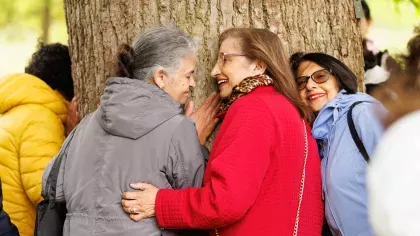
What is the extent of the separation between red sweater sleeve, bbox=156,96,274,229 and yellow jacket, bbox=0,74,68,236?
140 cm

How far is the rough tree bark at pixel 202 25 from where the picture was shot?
12.9 feet

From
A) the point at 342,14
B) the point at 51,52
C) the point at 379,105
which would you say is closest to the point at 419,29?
the point at 379,105

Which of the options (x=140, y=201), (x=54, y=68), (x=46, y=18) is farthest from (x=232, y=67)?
(x=46, y=18)

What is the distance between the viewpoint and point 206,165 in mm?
A: 3404

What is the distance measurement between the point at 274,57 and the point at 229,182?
0.79 meters

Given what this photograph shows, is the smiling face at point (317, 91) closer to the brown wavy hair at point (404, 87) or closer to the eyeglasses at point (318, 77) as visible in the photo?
the eyeglasses at point (318, 77)

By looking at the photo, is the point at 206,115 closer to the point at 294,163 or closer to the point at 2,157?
the point at 294,163

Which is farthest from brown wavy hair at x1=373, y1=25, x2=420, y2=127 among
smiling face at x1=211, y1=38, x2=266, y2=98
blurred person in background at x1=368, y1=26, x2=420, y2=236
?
smiling face at x1=211, y1=38, x2=266, y2=98

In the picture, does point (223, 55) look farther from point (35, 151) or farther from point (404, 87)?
point (404, 87)

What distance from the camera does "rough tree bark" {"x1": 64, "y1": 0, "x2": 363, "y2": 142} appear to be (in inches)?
155

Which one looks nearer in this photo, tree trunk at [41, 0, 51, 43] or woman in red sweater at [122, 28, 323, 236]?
woman in red sweater at [122, 28, 323, 236]

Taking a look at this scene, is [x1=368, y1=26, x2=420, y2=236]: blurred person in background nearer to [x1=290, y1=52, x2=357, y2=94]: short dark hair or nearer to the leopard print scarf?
the leopard print scarf

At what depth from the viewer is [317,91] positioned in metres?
3.73

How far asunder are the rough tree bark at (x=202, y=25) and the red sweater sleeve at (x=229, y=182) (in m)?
0.73
